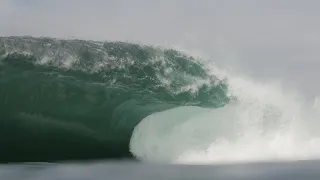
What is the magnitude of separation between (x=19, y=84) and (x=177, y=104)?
6.60m

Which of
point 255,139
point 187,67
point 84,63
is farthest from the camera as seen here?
point 187,67

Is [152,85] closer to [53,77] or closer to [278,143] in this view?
[53,77]

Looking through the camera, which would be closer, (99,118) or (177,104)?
(99,118)

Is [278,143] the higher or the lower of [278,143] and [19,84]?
the lower

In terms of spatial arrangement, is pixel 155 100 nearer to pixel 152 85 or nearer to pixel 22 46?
pixel 152 85

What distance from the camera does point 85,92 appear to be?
895 inches

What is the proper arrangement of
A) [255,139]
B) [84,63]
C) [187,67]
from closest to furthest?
[255,139] → [84,63] → [187,67]

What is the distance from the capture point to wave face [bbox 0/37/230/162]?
21.6m

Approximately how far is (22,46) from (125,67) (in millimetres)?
4424

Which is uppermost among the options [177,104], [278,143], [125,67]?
[125,67]

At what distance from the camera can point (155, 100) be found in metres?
23.4

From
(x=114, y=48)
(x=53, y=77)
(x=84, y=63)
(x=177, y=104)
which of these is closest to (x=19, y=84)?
(x=53, y=77)

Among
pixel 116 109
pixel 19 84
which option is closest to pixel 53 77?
pixel 19 84

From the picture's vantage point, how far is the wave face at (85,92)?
2159 cm
